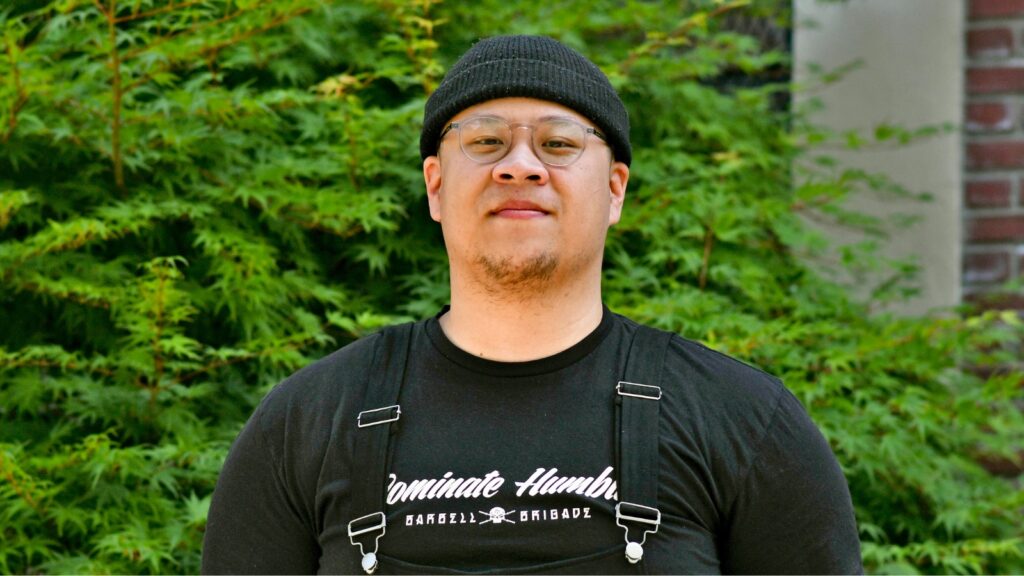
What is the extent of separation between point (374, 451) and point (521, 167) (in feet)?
1.90

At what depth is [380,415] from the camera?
193 cm

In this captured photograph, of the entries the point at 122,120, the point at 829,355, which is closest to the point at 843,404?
the point at 829,355

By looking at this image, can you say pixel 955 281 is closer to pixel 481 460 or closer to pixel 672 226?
pixel 672 226

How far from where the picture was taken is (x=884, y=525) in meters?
3.55

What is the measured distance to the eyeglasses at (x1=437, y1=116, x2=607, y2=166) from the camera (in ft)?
6.65

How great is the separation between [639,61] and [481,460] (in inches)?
98.9

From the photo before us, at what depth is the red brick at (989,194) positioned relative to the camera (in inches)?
169

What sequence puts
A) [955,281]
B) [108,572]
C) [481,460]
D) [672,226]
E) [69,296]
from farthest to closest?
[955,281]
[672,226]
[69,296]
[108,572]
[481,460]

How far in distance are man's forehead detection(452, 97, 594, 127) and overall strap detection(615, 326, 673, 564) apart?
472mm

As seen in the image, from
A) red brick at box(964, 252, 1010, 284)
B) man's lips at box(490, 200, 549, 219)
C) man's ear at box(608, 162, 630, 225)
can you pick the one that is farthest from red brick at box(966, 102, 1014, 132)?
man's lips at box(490, 200, 549, 219)

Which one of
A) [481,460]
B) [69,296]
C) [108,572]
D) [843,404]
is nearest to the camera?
[481,460]

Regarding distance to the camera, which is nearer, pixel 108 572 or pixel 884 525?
pixel 108 572

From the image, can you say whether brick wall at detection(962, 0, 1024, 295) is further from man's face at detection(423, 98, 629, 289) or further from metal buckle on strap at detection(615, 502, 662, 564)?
metal buckle on strap at detection(615, 502, 662, 564)

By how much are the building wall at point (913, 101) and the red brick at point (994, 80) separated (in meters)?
0.03
